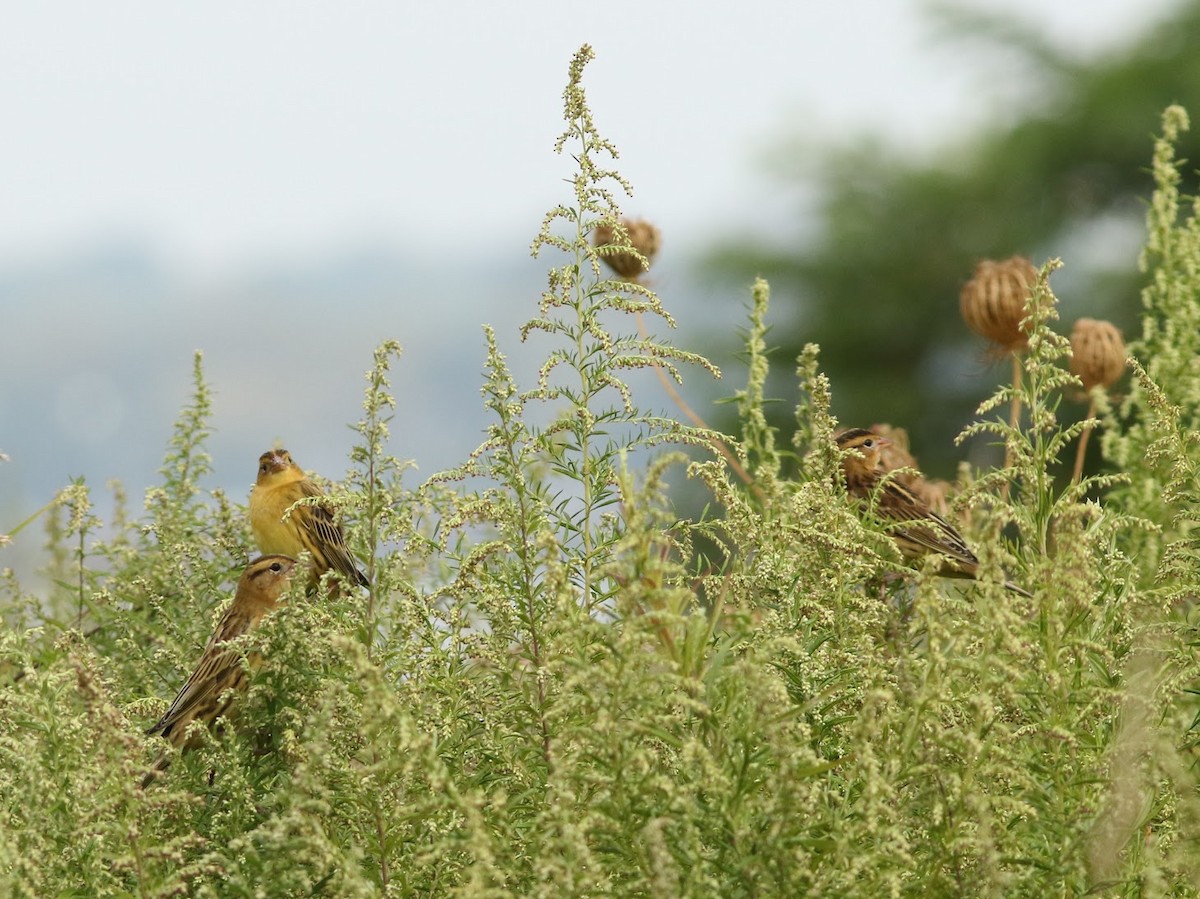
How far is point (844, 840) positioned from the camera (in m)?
1.79

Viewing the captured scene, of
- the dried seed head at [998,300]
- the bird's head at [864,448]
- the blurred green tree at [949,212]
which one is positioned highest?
the blurred green tree at [949,212]

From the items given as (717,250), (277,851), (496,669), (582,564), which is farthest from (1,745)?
(717,250)

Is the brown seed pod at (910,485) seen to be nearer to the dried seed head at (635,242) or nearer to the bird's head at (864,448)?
the bird's head at (864,448)

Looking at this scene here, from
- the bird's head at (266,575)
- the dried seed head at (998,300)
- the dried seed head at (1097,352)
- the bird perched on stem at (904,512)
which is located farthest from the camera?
the dried seed head at (998,300)

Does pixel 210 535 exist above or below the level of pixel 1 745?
above

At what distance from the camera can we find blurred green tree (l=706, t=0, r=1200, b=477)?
1506 cm

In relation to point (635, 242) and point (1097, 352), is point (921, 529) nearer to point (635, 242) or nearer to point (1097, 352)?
point (1097, 352)

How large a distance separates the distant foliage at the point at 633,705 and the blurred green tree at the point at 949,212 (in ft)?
40.6

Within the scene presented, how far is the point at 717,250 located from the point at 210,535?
11.5m

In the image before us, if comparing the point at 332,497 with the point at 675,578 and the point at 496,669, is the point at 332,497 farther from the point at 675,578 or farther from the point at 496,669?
the point at 675,578

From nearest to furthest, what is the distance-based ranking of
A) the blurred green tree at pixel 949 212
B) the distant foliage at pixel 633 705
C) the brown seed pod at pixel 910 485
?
the distant foliage at pixel 633 705 → the brown seed pod at pixel 910 485 → the blurred green tree at pixel 949 212

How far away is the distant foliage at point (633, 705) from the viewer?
6.03 ft

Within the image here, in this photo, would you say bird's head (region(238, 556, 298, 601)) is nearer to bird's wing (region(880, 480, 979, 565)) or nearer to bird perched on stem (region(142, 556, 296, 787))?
bird perched on stem (region(142, 556, 296, 787))

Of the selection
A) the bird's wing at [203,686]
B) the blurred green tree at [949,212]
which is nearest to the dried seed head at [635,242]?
the bird's wing at [203,686]
